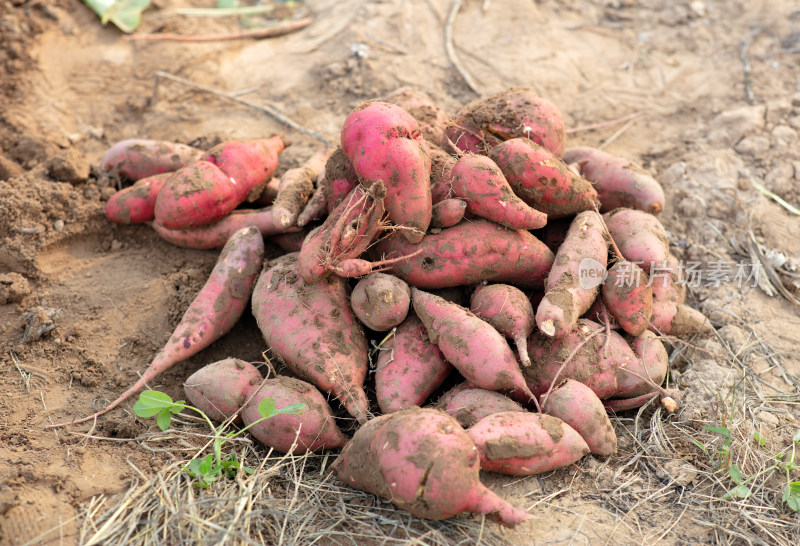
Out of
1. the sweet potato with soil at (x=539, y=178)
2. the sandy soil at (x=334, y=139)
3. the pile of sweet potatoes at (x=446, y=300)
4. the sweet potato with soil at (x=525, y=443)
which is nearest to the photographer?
the sweet potato with soil at (x=525, y=443)

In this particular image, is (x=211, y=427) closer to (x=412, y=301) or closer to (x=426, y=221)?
(x=412, y=301)

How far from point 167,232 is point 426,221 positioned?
4.60 ft

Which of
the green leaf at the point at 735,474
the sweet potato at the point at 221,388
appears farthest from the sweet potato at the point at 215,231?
the green leaf at the point at 735,474

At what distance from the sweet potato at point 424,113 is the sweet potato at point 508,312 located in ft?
2.90

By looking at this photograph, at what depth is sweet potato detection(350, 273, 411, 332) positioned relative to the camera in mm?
2303

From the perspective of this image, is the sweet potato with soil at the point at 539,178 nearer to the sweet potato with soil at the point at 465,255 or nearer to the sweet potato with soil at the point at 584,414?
the sweet potato with soil at the point at 465,255

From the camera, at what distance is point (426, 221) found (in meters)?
2.41

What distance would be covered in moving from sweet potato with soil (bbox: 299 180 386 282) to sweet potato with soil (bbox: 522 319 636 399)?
79 cm

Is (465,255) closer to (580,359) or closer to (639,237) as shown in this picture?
(580,359)

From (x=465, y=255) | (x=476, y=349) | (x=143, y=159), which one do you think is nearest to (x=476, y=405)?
(x=476, y=349)

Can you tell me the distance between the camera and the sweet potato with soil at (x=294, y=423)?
215 cm

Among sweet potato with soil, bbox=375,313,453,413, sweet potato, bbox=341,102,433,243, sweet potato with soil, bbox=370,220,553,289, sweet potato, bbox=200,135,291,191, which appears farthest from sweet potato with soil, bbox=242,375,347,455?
sweet potato, bbox=200,135,291,191

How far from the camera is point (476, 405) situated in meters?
2.19

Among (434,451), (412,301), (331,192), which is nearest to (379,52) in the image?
(331,192)
